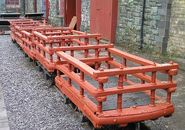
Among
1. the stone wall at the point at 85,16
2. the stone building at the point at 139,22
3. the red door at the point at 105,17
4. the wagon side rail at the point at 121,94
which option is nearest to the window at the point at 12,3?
the stone building at the point at 139,22

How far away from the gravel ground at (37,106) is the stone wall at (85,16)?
23.7 ft

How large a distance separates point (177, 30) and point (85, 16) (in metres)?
7.26

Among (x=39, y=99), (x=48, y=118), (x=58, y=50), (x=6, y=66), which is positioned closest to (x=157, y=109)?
(x=48, y=118)

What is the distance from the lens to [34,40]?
25.2 feet

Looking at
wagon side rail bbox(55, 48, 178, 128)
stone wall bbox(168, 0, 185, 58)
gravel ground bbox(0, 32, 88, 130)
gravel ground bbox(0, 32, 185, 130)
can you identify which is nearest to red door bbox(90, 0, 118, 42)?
stone wall bbox(168, 0, 185, 58)

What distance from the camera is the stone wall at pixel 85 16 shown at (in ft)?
47.6

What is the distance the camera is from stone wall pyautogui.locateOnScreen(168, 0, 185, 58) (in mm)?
8430

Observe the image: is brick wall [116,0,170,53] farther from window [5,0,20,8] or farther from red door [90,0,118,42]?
window [5,0,20,8]

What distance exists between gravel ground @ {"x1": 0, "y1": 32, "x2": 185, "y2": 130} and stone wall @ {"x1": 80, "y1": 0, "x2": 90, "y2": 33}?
7.22 metres

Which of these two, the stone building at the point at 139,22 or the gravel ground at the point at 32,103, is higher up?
the stone building at the point at 139,22

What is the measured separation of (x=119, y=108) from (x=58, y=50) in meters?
2.07

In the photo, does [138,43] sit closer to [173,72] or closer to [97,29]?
[97,29]

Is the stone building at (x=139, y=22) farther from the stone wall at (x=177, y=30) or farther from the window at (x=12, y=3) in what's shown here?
the window at (x=12, y=3)

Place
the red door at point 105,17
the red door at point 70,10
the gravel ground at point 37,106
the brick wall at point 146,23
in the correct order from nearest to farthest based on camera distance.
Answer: the gravel ground at point 37,106
the brick wall at point 146,23
the red door at point 105,17
the red door at point 70,10
